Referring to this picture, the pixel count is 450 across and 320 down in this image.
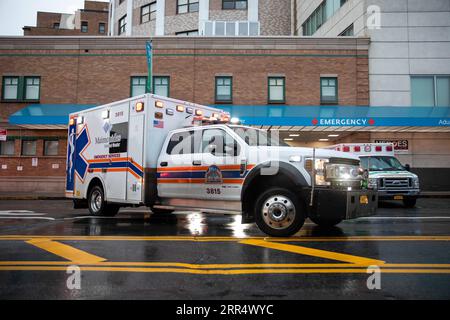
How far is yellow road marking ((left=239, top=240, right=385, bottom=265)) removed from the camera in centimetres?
459

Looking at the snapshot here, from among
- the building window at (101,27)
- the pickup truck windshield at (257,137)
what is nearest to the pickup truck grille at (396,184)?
the pickup truck windshield at (257,137)

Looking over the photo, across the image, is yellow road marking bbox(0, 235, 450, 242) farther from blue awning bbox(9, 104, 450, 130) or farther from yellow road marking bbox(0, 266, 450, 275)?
blue awning bbox(9, 104, 450, 130)

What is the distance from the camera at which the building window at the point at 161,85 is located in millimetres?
20906

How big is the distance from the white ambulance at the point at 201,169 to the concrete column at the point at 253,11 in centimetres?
2228

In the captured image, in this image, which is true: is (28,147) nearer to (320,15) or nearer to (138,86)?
(138,86)

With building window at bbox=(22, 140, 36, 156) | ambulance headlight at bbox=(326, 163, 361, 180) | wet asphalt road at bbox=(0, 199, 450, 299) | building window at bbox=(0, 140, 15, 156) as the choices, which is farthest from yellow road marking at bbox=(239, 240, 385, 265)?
building window at bbox=(0, 140, 15, 156)

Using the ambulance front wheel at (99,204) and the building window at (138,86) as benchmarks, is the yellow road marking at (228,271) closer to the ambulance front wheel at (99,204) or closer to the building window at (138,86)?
the ambulance front wheel at (99,204)

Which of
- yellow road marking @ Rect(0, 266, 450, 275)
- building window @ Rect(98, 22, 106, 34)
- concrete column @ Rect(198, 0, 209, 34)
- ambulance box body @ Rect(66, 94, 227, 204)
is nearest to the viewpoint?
yellow road marking @ Rect(0, 266, 450, 275)

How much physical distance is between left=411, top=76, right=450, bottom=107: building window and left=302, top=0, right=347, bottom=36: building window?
23.8 ft

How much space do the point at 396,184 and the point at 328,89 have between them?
935 centimetres

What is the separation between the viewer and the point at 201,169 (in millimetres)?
7422

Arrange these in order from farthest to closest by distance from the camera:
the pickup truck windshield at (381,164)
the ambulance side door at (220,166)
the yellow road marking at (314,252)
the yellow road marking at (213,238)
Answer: the pickup truck windshield at (381,164), the ambulance side door at (220,166), the yellow road marking at (213,238), the yellow road marking at (314,252)
